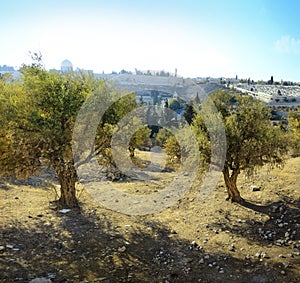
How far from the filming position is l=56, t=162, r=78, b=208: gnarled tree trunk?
1319cm

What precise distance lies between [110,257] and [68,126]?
5738 mm

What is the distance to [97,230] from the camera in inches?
456

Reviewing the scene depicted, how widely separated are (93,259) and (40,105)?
638cm

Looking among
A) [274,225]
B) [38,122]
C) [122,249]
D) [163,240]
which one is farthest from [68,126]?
[274,225]

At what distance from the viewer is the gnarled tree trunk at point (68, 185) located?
13.2 metres

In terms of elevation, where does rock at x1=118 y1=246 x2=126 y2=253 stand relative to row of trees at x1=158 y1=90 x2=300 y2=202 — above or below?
below

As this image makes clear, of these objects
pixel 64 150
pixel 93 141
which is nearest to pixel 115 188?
pixel 93 141

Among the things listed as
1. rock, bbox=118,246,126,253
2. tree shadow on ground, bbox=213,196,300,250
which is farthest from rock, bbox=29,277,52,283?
tree shadow on ground, bbox=213,196,300,250

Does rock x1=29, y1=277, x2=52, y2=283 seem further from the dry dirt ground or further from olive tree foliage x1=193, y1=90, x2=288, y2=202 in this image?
olive tree foliage x1=193, y1=90, x2=288, y2=202

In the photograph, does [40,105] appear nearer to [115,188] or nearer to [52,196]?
[52,196]

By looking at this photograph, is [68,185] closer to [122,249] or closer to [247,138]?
[122,249]

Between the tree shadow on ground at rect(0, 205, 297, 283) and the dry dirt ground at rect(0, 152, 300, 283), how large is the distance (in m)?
0.03

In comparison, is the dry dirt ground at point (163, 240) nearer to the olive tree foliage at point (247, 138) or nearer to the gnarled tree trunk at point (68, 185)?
the gnarled tree trunk at point (68, 185)

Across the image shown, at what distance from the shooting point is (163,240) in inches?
430
